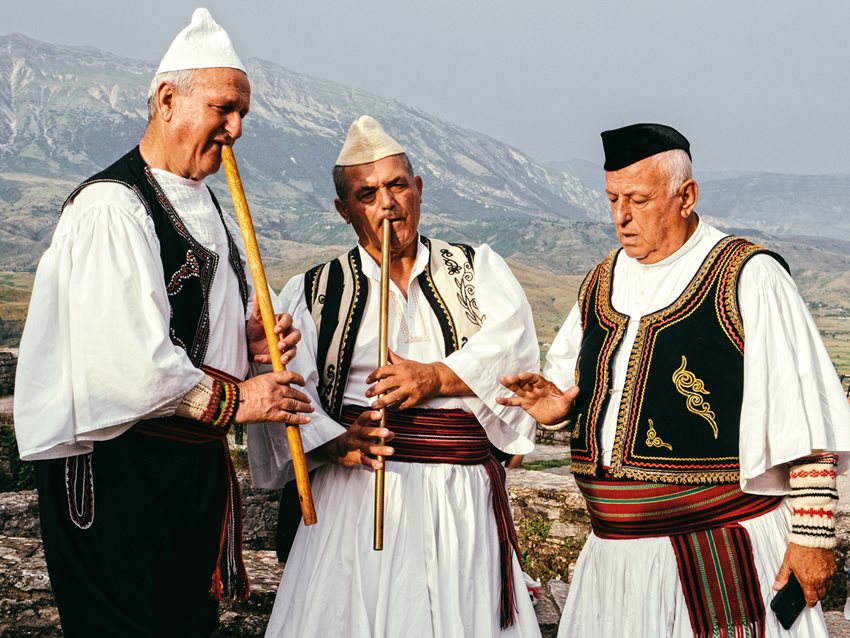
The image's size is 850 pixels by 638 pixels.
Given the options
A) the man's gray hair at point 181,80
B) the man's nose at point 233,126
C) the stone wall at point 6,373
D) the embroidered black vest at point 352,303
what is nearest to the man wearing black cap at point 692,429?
the embroidered black vest at point 352,303

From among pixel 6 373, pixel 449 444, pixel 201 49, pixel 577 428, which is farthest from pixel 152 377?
pixel 6 373

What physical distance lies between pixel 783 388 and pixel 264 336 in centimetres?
172

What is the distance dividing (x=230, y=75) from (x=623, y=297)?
5.13 ft

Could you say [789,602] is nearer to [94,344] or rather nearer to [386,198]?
[386,198]

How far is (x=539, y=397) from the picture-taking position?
356 cm

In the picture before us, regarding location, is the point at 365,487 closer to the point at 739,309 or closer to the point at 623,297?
the point at 623,297

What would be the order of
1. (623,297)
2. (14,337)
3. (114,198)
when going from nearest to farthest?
(114,198)
(623,297)
(14,337)

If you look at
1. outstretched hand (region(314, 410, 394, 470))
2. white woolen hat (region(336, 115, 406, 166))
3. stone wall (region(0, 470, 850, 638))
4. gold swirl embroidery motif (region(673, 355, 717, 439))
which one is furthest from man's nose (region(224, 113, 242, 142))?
stone wall (region(0, 470, 850, 638))

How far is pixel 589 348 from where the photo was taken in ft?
11.5

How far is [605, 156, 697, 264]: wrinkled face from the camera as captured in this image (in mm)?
3262

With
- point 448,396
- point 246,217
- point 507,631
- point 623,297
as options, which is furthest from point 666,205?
point 507,631

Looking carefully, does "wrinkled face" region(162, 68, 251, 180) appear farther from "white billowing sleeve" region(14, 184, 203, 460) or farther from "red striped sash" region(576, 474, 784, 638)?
"red striped sash" region(576, 474, 784, 638)

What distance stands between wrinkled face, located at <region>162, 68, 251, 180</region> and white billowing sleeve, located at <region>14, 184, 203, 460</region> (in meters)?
0.41

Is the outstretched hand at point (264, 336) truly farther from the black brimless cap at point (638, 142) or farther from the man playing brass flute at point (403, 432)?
the black brimless cap at point (638, 142)
